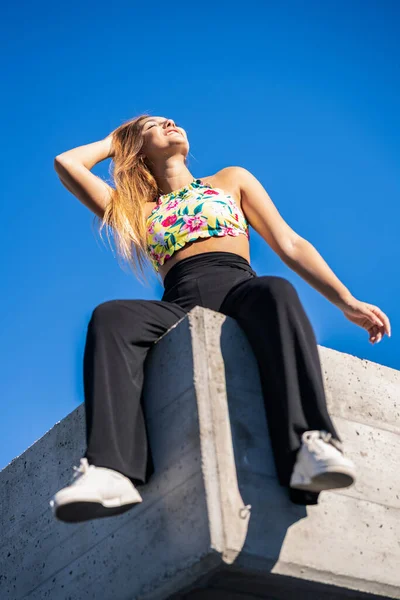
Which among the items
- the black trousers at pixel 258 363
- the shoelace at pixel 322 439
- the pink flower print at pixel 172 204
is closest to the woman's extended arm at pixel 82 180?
the pink flower print at pixel 172 204

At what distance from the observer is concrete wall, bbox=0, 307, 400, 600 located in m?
2.60

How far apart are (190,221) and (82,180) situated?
648 millimetres

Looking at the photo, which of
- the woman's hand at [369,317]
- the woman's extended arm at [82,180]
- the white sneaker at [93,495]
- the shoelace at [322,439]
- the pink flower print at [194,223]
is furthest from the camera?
the woman's extended arm at [82,180]

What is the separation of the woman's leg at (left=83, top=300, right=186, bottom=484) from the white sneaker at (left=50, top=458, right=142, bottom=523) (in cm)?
5

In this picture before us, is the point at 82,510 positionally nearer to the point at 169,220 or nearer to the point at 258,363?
the point at 258,363

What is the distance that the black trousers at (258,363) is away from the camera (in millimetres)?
2686

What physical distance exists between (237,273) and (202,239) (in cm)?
25

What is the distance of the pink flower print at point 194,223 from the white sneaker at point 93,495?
129 cm

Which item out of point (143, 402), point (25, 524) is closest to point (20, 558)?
point (25, 524)

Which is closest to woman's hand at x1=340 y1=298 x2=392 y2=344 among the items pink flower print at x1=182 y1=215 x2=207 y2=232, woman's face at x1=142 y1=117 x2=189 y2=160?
pink flower print at x1=182 y1=215 x2=207 y2=232

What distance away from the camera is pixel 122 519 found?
2.95 meters

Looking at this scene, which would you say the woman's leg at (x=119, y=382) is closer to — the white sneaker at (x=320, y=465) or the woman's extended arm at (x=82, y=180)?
the white sneaker at (x=320, y=465)

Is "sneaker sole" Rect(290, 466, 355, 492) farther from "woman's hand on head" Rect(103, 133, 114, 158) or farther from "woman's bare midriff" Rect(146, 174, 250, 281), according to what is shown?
"woman's hand on head" Rect(103, 133, 114, 158)

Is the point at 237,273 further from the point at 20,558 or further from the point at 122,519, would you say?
the point at 20,558
